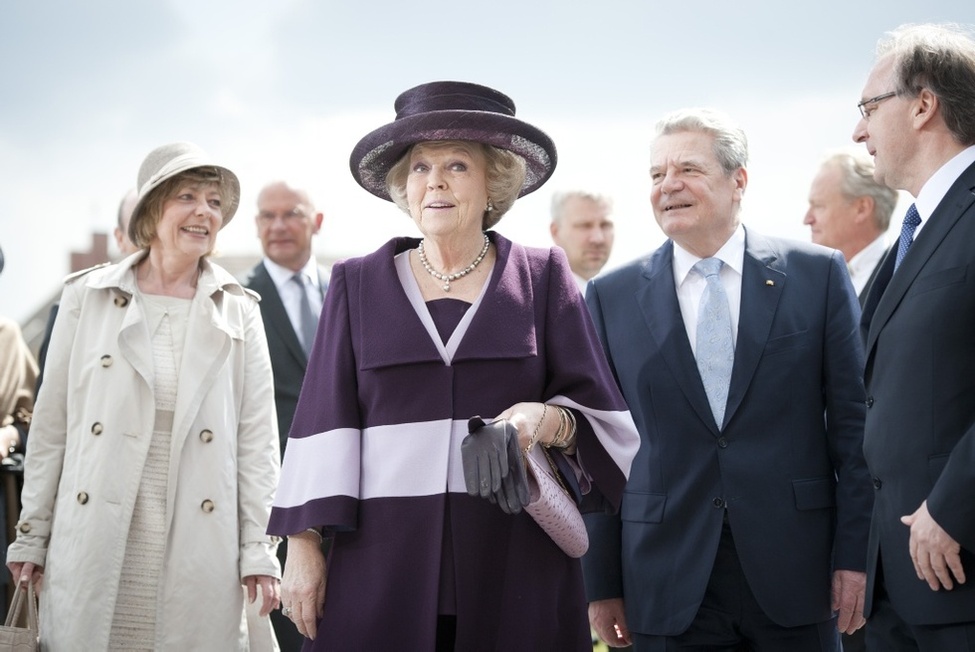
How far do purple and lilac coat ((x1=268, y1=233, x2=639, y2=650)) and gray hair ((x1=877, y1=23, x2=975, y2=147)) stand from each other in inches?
47.2

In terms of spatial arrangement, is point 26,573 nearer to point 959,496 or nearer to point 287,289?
point 287,289

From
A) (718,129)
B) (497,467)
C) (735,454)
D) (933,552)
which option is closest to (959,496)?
(933,552)

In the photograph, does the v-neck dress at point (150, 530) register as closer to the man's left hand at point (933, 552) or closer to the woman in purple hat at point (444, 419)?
the woman in purple hat at point (444, 419)

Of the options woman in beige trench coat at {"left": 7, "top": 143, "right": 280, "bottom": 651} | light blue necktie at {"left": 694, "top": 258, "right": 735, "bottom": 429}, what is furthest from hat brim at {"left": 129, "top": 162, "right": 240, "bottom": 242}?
light blue necktie at {"left": 694, "top": 258, "right": 735, "bottom": 429}

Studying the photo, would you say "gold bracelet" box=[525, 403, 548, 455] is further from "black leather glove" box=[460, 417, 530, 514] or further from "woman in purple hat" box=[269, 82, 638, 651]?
"black leather glove" box=[460, 417, 530, 514]

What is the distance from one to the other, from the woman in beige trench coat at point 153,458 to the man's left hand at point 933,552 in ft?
7.61

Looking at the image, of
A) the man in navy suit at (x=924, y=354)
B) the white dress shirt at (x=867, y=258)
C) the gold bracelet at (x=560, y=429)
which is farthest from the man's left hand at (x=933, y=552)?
the white dress shirt at (x=867, y=258)

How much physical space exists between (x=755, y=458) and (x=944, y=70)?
1362 mm

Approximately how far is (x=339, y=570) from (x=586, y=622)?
2.32ft

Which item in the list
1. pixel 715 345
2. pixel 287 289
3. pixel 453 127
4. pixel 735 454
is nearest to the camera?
pixel 453 127

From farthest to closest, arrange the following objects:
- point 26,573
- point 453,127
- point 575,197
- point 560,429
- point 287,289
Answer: point 575,197 → point 287,289 → point 26,573 → point 453,127 → point 560,429

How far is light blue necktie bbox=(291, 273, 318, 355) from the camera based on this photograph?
19.9 ft

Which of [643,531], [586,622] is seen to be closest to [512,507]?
[586,622]

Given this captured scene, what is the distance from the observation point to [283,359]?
5941mm
